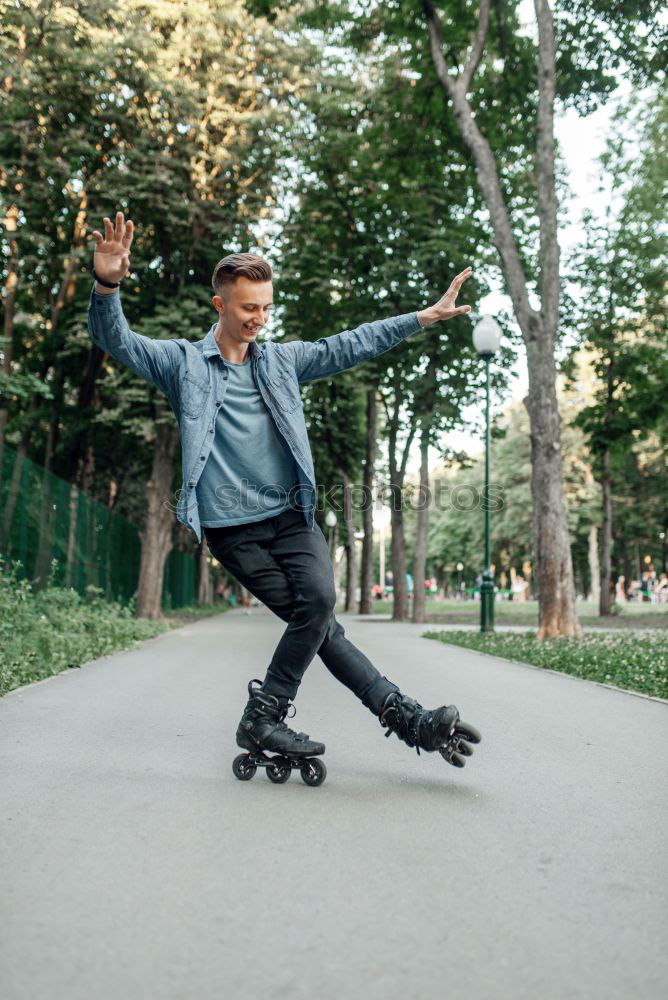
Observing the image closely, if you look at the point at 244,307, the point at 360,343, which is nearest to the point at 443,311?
the point at 360,343

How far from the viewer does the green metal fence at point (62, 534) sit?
1277 cm

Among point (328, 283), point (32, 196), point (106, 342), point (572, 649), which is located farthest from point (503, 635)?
point (106, 342)

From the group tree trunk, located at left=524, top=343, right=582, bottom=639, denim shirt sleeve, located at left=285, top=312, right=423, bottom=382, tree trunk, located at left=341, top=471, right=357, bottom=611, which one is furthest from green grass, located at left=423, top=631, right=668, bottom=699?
tree trunk, located at left=341, top=471, right=357, bottom=611

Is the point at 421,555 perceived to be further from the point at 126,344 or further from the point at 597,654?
the point at 126,344

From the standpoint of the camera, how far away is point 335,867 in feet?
9.87

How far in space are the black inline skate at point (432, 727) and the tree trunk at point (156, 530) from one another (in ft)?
58.4

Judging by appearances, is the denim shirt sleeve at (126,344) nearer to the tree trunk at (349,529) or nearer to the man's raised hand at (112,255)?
the man's raised hand at (112,255)

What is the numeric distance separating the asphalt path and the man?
0.38 m

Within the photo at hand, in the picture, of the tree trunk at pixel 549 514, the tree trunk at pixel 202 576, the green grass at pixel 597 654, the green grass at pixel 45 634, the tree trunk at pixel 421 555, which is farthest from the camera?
the tree trunk at pixel 202 576

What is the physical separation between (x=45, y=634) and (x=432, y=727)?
21.8 feet

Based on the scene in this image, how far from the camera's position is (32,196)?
1861cm

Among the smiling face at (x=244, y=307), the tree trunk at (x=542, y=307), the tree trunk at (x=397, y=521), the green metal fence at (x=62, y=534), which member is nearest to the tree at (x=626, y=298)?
the tree trunk at (x=397, y=521)

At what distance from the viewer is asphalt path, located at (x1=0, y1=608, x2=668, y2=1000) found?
2.21 m

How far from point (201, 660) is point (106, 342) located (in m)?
7.98
